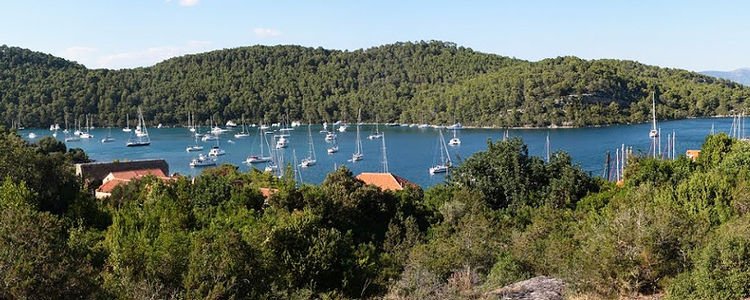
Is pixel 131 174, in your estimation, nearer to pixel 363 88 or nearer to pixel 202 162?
pixel 202 162

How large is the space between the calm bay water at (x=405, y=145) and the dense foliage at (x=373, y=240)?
90.3 feet

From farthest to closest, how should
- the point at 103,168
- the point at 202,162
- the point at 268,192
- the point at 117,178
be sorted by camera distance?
the point at 202,162 < the point at 103,168 < the point at 117,178 < the point at 268,192

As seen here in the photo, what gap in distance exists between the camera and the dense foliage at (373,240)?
8492mm

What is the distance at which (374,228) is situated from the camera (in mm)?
21141

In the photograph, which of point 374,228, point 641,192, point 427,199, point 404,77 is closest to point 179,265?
point 374,228

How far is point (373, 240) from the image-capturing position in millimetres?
19656

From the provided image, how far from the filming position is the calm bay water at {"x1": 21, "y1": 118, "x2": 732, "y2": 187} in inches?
2346

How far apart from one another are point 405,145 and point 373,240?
60736 mm

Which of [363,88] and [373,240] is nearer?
[373,240]

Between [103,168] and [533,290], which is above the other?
[533,290]

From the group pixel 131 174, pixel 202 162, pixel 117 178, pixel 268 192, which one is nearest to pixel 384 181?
pixel 268 192

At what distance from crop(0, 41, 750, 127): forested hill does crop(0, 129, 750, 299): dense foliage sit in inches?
3171

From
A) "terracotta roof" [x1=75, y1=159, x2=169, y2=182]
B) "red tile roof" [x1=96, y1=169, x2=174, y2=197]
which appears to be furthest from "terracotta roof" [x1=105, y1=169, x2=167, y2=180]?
"terracotta roof" [x1=75, y1=159, x2=169, y2=182]

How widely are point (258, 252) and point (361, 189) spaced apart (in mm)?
11718
